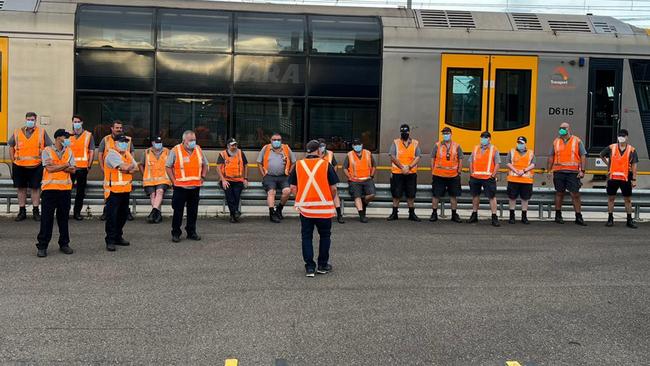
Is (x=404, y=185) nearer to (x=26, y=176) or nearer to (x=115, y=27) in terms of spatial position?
(x=115, y=27)

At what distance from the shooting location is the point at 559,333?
564 cm

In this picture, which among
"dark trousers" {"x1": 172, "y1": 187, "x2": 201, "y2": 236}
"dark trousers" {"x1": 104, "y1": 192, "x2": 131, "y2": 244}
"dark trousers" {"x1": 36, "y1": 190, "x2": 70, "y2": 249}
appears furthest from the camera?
"dark trousers" {"x1": 172, "y1": 187, "x2": 201, "y2": 236}

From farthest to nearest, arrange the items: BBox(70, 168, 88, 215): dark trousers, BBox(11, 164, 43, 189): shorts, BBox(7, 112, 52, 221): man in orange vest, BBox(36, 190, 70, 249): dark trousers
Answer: BBox(70, 168, 88, 215): dark trousers
BBox(11, 164, 43, 189): shorts
BBox(7, 112, 52, 221): man in orange vest
BBox(36, 190, 70, 249): dark trousers

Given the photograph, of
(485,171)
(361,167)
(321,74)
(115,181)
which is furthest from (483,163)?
(115,181)

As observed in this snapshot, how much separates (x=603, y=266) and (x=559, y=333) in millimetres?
Result: 3331

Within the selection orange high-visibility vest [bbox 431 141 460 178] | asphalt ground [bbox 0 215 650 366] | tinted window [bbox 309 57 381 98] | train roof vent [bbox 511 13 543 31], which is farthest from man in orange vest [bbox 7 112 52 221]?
train roof vent [bbox 511 13 543 31]

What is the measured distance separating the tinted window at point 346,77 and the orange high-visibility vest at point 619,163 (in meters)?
4.46

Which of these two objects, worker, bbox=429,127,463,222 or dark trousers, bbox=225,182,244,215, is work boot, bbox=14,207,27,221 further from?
worker, bbox=429,127,463,222

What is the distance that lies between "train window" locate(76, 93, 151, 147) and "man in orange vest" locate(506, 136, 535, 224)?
22.2ft

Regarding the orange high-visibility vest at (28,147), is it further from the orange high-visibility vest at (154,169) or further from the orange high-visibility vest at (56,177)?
the orange high-visibility vest at (56,177)

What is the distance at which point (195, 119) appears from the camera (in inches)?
495

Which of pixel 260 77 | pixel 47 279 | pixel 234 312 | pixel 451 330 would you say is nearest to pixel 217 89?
pixel 260 77

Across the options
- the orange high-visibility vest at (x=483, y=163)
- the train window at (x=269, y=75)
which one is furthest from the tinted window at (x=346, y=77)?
the orange high-visibility vest at (x=483, y=163)

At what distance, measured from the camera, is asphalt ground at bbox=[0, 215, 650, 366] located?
511cm
